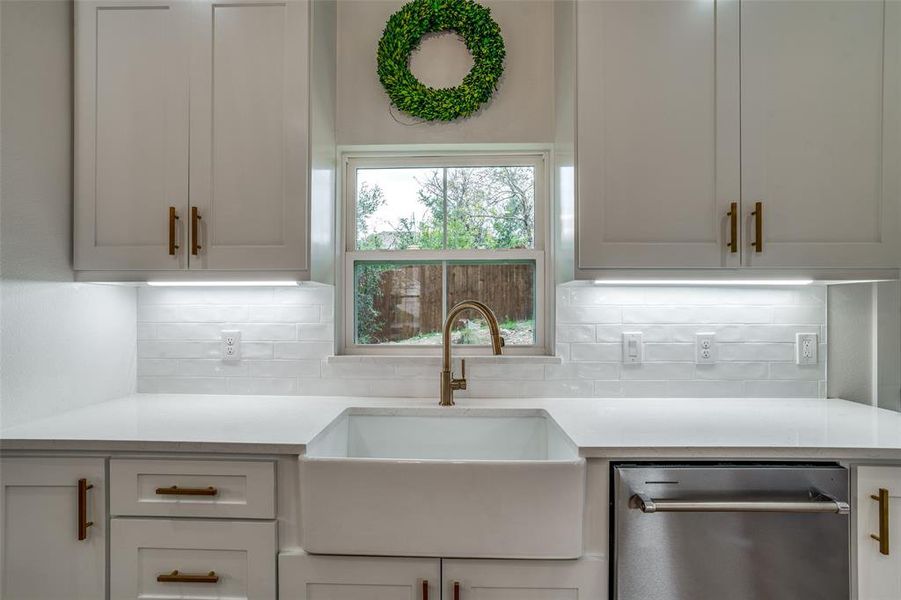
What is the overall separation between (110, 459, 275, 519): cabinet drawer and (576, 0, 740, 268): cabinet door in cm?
109

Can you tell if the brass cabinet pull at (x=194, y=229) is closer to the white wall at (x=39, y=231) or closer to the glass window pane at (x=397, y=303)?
the white wall at (x=39, y=231)

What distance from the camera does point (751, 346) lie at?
6.20ft

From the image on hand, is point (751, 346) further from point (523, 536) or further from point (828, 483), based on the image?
point (523, 536)

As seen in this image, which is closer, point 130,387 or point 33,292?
point 33,292

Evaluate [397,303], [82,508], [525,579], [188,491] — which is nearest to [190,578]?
[188,491]

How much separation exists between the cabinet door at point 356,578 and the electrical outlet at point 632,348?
1041 millimetres

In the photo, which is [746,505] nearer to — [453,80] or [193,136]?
[453,80]

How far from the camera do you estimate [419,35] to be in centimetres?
189

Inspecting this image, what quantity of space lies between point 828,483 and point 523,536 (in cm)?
75

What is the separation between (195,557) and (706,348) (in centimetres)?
177

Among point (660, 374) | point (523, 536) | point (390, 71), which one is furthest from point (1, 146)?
point (660, 374)

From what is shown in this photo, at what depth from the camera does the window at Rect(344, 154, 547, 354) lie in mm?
2000

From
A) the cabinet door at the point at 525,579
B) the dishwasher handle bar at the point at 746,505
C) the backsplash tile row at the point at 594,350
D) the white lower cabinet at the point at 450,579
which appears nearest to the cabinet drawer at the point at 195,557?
the white lower cabinet at the point at 450,579

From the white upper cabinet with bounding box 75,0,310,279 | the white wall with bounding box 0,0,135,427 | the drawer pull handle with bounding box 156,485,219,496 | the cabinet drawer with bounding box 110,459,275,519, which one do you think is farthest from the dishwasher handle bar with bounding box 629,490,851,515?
the white wall with bounding box 0,0,135,427
